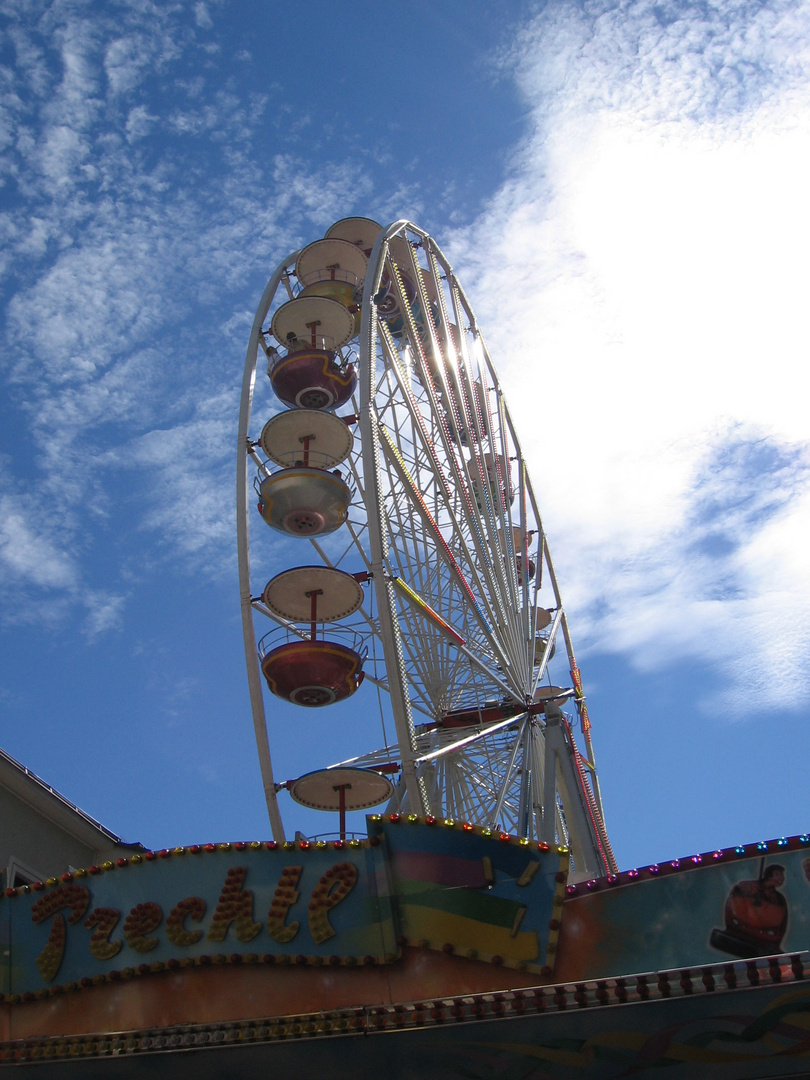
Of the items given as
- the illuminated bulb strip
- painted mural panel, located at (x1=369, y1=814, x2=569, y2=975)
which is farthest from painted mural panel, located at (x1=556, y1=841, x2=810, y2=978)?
the illuminated bulb strip

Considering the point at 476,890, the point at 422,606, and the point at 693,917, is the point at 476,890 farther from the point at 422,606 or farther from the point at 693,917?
the point at 422,606

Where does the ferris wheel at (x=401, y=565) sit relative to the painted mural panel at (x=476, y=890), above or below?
above

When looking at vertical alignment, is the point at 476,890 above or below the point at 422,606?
below

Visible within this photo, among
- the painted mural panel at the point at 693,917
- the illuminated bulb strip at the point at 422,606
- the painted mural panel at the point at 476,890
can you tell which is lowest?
the painted mural panel at the point at 693,917

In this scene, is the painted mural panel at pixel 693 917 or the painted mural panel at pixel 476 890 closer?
the painted mural panel at pixel 693 917

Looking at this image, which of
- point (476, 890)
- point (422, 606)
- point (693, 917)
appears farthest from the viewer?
point (422, 606)

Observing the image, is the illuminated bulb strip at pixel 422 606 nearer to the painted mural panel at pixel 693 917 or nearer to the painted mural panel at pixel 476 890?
the painted mural panel at pixel 476 890

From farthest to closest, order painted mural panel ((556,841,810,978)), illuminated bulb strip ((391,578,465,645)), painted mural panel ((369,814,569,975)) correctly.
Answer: illuminated bulb strip ((391,578,465,645))
painted mural panel ((369,814,569,975))
painted mural panel ((556,841,810,978))

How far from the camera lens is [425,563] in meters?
17.4

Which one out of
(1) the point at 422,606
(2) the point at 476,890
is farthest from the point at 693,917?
(1) the point at 422,606

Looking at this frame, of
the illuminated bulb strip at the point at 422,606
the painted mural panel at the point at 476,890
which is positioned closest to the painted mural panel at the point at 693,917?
the painted mural panel at the point at 476,890

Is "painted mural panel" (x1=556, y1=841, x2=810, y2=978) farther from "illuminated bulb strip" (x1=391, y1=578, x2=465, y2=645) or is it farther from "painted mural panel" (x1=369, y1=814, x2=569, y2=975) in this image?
"illuminated bulb strip" (x1=391, y1=578, x2=465, y2=645)

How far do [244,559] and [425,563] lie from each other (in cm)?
369

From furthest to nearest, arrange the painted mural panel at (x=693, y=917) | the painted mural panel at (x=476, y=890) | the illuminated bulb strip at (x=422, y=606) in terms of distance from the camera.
→ the illuminated bulb strip at (x=422, y=606), the painted mural panel at (x=476, y=890), the painted mural panel at (x=693, y=917)
